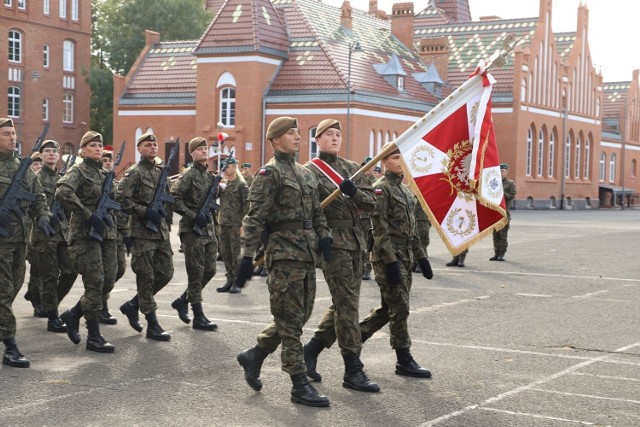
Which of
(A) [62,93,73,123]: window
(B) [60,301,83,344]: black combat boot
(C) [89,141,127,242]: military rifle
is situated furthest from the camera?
(A) [62,93,73,123]: window

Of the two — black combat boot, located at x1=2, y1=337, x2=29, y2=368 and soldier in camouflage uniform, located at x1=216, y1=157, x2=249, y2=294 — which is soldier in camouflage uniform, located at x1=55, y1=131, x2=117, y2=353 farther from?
soldier in camouflage uniform, located at x1=216, y1=157, x2=249, y2=294

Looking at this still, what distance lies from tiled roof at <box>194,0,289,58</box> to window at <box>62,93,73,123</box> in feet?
60.0

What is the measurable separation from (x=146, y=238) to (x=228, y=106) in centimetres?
4089

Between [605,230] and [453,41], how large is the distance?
31.0 m

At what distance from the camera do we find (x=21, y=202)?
364 inches

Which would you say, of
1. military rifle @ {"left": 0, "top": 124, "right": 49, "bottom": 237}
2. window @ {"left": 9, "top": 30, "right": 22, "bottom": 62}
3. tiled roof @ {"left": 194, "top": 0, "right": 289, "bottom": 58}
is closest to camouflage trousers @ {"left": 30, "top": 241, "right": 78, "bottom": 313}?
military rifle @ {"left": 0, "top": 124, "right": 49, "bottom": 237}

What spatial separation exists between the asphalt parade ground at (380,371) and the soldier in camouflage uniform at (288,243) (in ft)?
0.91

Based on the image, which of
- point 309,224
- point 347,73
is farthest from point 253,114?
point 309,224

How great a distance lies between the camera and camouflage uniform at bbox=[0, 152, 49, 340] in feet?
28.8

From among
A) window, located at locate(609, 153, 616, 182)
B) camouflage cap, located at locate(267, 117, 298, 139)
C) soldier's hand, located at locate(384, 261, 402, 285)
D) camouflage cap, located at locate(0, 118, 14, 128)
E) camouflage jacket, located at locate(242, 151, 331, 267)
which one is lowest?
soldier's hand, located at locate(384, 261, 402, 285)

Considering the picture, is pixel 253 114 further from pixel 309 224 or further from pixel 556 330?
pixel 309 224

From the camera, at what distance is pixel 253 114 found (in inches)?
1953

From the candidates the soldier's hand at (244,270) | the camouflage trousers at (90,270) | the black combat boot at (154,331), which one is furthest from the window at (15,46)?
the soldier's hand at (244,270)

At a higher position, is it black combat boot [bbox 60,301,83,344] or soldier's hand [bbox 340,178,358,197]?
soldier's hand [bbox 340,178,358,197]
